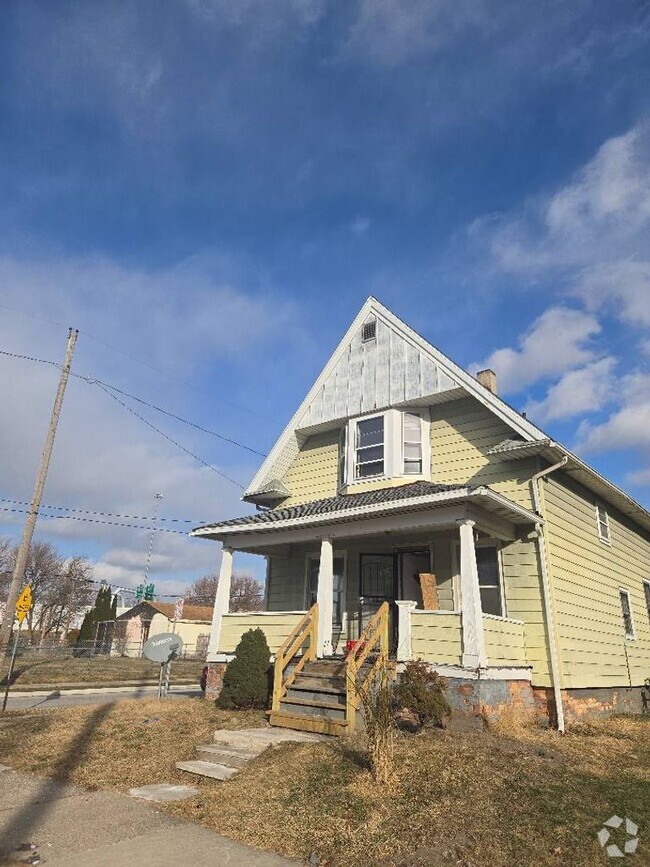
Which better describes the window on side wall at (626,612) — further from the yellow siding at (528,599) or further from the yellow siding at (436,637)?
the yellow siding at (436,637)

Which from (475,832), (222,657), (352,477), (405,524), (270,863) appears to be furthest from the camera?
(352,477)

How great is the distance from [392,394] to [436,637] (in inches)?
257

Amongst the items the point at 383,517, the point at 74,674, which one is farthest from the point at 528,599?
the point at 74,674

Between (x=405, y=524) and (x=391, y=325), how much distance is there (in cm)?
607

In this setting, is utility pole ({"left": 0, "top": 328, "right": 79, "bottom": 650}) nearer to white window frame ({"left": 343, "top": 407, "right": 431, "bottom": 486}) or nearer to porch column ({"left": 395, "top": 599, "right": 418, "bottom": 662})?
white window frame ({"left": 343, "top": 407, "right": 431, "bottom": 486})

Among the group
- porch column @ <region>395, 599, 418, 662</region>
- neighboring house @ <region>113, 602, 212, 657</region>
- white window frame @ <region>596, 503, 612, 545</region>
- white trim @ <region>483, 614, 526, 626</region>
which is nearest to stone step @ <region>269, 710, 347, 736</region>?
porch column @ <region>395, 599, 418, 662</region>

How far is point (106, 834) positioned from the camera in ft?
17.9

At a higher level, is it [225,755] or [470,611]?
[470,611]

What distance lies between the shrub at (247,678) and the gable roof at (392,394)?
18.0 ft

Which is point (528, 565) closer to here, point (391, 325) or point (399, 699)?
point (399, 699)

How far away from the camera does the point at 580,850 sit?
4879mm

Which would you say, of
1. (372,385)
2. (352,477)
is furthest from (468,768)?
(372,385)

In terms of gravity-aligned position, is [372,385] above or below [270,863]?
above

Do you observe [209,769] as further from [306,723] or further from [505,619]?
[505,619]
